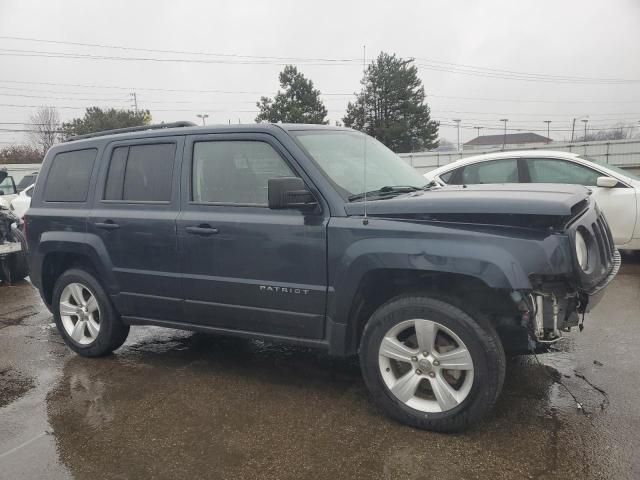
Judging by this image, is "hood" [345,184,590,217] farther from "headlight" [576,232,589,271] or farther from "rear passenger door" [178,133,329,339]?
"rear passenger door" [178,133,329,339]

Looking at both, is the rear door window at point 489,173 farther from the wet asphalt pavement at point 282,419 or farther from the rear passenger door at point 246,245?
the rear passenger door at point 246,245

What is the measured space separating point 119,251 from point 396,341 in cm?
240

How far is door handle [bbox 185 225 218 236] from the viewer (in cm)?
375

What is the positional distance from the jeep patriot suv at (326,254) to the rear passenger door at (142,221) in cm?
1

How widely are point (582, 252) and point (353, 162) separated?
167 cm

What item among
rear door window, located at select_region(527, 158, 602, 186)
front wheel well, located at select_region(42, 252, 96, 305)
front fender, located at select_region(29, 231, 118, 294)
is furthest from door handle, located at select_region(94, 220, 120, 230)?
rear door window, located at select_region(527, 158, 602, 186)

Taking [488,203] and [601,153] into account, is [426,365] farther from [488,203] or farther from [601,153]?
[601,153]

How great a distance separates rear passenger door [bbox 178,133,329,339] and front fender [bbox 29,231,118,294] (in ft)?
2.72

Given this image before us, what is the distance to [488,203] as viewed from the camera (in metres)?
2.98

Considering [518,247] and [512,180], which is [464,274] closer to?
[518,247]

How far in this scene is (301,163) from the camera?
3.55 metres

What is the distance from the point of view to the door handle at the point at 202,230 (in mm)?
3754

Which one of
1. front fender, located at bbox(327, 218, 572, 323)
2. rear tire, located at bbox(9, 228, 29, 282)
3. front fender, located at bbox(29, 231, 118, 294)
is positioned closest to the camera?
front fender, located at bbox(327, 218, 572, 323)

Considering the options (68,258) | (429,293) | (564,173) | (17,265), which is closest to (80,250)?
(68,258)
